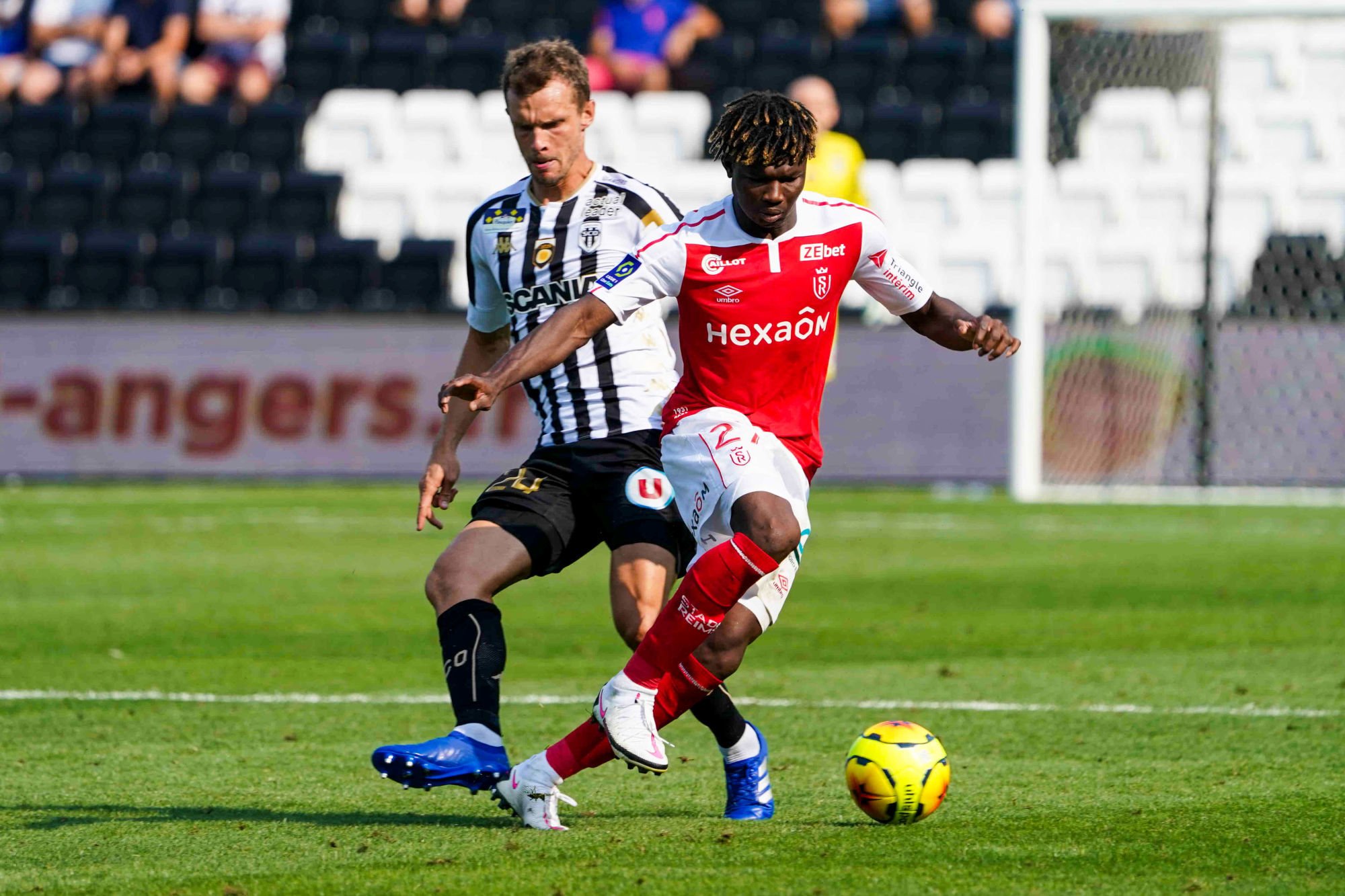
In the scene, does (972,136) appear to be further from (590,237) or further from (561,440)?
(561,440)

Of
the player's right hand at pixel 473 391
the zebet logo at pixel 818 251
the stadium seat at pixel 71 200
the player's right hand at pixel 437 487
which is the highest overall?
the zebet logo at pixel 818 251

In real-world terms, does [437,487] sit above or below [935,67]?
below

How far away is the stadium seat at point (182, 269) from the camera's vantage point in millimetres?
17109

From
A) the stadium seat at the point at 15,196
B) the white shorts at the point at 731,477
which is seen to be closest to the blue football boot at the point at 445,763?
the white shorts at the point at 731,477

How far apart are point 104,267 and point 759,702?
12.0m

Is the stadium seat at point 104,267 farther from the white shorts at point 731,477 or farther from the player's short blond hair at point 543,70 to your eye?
the white shorts at point 731,477

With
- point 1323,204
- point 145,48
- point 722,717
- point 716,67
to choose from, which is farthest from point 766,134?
point 145,48

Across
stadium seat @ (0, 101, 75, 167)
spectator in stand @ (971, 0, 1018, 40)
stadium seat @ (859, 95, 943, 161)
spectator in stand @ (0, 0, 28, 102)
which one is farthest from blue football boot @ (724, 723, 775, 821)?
spectator in stand @ (0, 0, 28, 102)

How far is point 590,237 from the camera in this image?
5352 millimetres

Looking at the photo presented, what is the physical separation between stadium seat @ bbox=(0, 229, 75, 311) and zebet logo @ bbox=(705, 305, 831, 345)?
13.5m

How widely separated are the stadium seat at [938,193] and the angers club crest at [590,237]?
41.8ft

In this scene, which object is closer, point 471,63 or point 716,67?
point 716,67

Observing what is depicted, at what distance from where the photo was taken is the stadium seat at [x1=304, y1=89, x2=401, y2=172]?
18.8 m

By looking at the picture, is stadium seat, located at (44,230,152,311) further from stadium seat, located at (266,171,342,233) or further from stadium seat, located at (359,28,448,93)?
stadium seat, located at (359,28,448,93)
